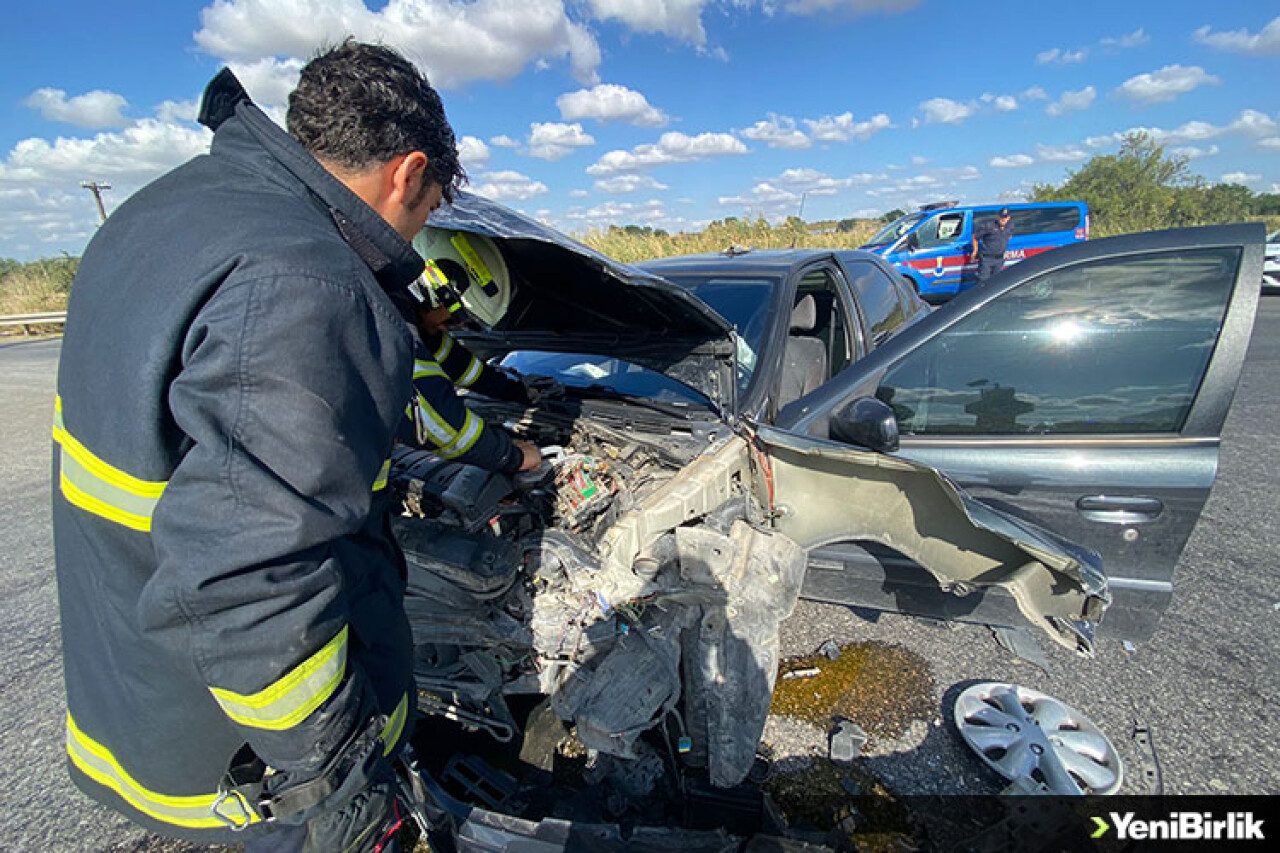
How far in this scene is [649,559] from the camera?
156cm

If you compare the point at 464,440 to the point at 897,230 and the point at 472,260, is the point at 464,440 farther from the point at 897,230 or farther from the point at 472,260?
the point at 897,230

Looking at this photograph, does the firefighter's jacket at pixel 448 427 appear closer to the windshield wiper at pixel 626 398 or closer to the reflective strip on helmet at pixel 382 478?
the reflective strip on helmet at pixel 382 478

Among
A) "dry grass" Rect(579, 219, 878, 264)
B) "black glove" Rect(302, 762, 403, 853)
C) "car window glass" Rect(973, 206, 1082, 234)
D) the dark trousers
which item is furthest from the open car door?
"dry grass" Rect(579, 219, 878, 264)

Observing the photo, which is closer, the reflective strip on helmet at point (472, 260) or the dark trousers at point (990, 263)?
the reflective strip on helmet at point (472, 260)

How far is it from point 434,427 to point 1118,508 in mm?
2147

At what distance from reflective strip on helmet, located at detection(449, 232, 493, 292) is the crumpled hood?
0.10 metres

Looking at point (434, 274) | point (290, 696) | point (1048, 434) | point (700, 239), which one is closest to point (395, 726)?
point (290, 696)

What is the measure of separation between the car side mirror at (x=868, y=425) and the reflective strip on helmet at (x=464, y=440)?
47.8 inches

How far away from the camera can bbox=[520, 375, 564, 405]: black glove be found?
2.29m

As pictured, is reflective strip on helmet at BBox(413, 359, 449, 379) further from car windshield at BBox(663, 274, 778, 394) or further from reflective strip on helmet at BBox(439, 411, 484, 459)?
car windshield at BBox(663, 274, 778, 394)

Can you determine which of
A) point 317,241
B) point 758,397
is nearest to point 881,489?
point 758,397

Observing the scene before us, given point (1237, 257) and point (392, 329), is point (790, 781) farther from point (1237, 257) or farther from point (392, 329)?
point (1237, 257)

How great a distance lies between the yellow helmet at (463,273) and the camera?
1.98 metres

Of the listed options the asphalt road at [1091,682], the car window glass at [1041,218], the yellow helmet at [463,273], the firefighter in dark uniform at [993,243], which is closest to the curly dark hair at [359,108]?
the yellow helmet at [463,273]
